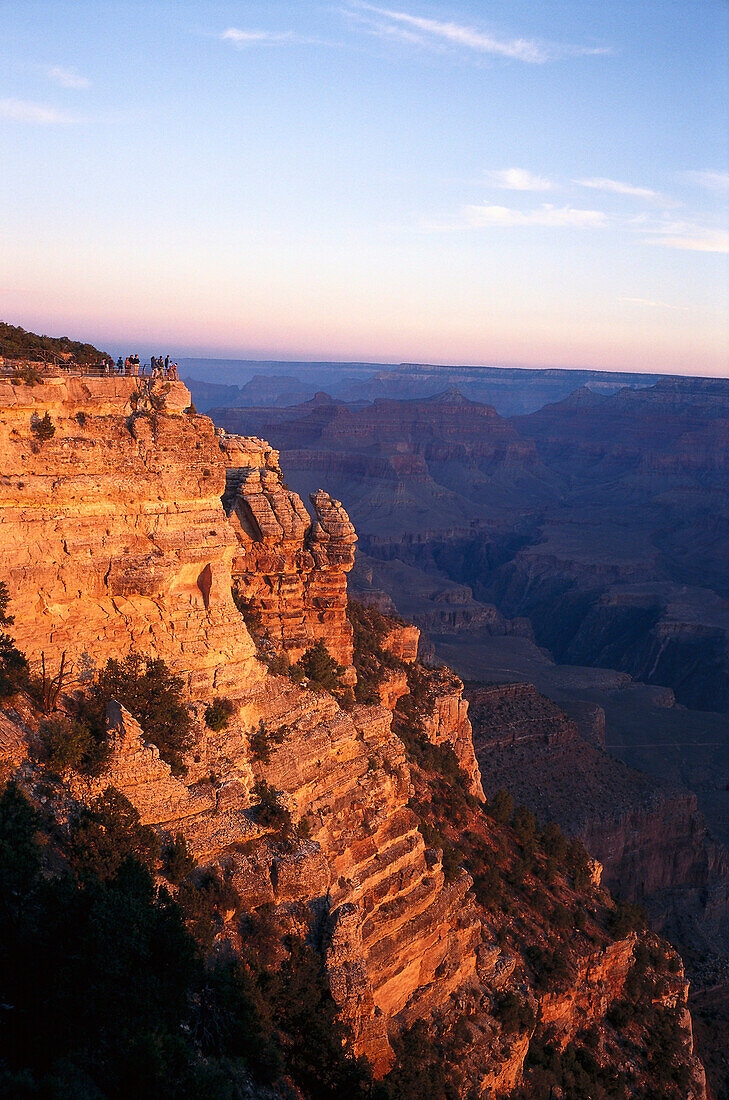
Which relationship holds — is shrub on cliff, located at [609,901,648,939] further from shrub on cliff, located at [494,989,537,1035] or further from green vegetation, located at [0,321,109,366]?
green vegetation, located at [0,321,109,366]

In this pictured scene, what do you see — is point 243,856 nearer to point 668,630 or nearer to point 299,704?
point 299,704

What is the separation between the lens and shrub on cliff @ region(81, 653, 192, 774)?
19031 millimetres

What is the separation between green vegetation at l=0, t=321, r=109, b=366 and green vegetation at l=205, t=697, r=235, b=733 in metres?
9.55

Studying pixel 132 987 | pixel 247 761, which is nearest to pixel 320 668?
pixel 247 761

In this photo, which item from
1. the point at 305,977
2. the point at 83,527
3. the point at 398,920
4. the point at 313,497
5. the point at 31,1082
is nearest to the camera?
the point at 31,1082

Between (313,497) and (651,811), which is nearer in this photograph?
(313,497)

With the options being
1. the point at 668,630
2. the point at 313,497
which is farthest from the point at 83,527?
the point at 668,630

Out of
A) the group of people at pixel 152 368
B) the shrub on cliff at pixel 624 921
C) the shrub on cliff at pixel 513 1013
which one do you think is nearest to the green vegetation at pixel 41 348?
the group of people at pixel 152 368

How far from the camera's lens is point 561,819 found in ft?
157

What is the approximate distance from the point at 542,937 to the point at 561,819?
20.7 m

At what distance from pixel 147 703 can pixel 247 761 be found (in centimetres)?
280

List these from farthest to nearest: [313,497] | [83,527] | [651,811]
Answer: [651,811], [313,497], [83,527]

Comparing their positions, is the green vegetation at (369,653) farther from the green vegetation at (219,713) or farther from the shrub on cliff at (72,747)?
the shrub on cliff at (72,747)

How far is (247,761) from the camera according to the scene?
67.3 feet
